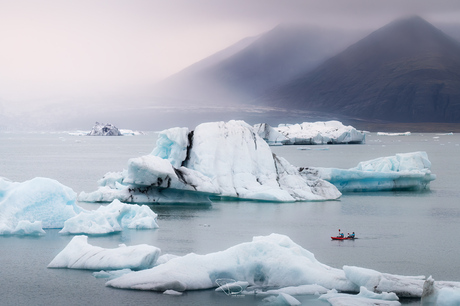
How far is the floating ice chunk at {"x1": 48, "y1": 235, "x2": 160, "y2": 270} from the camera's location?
876 centimetres

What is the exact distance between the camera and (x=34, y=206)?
39.8ft

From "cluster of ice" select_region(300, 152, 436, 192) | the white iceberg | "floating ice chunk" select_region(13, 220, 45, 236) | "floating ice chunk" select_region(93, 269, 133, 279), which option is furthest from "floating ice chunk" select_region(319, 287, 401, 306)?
"cluster of ice" select_region(300, 152, 436, 192)

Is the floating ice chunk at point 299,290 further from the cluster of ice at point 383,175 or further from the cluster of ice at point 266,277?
the cluster of ice at point 383,175

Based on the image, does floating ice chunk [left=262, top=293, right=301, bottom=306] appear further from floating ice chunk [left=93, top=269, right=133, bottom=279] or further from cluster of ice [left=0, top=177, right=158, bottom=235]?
cluster of ice [left=0, top=177, right=158, bottom=235]

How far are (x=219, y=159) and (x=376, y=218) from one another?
5017 millimetres

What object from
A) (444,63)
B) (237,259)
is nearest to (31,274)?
(237,259)

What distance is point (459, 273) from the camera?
9172 mm

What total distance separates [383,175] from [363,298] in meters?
13.6

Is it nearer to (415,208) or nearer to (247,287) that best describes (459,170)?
(415,208)

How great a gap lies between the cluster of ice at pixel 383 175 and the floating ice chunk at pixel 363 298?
1133 centimetres

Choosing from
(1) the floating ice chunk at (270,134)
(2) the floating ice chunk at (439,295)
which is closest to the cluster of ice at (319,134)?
(1) the floating ice chunk at (270,134)

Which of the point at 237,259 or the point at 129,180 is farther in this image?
the point at 129,180

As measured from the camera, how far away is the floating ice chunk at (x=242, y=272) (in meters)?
7.98

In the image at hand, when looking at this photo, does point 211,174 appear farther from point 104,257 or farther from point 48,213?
point 104,257
